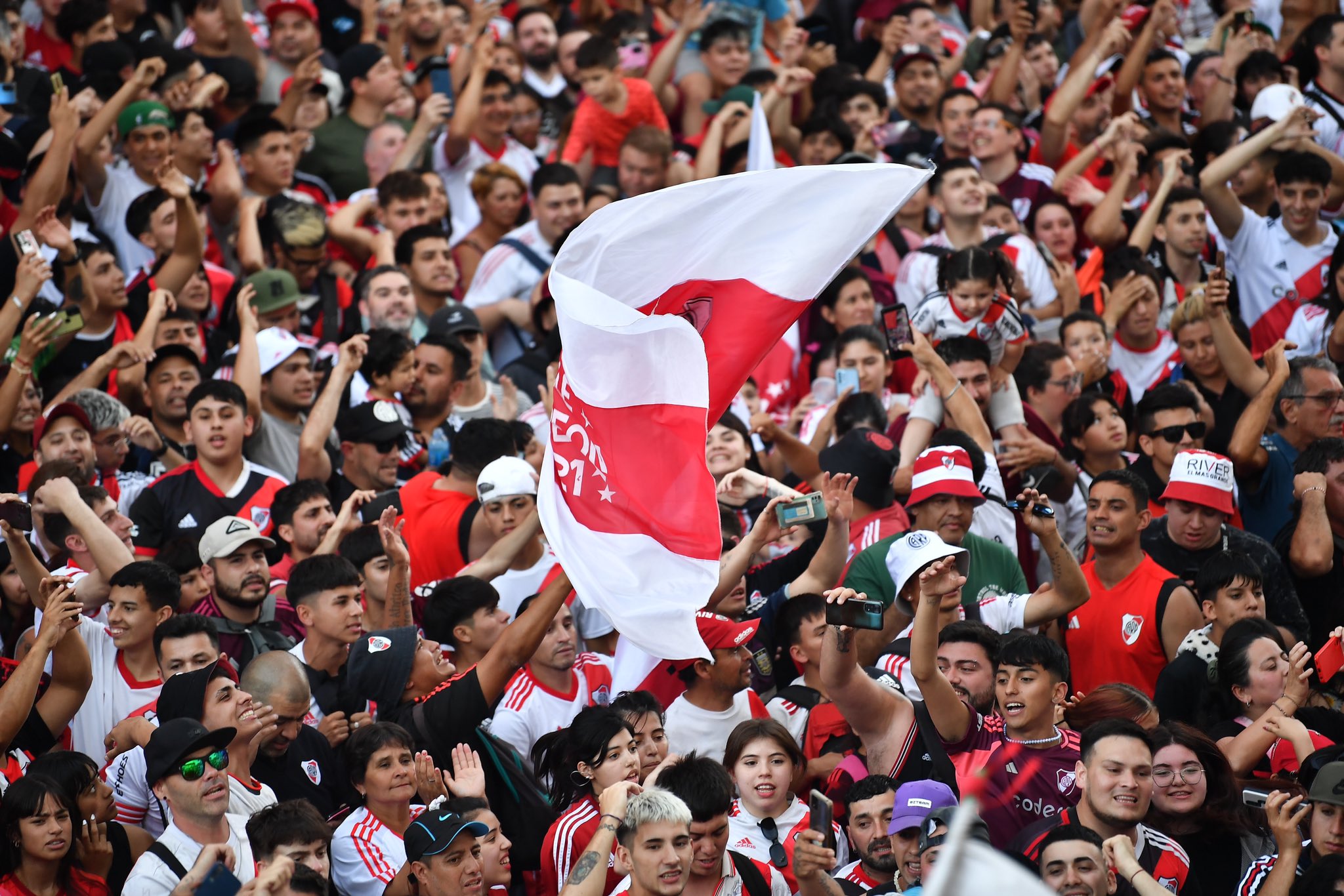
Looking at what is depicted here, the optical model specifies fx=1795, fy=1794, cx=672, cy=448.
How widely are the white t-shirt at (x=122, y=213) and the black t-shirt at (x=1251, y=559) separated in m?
5.70

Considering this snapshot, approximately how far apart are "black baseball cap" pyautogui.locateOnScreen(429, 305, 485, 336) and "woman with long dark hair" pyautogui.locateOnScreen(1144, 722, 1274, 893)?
4.73 metres

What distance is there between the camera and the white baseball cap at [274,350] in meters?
9.14

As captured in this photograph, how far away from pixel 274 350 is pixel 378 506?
1432 mm

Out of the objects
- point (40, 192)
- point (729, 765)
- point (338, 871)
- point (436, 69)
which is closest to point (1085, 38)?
point (436, 69)

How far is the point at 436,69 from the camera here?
12688mm

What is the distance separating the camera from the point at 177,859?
580cm

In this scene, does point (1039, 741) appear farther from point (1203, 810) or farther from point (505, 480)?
point (505, 480)

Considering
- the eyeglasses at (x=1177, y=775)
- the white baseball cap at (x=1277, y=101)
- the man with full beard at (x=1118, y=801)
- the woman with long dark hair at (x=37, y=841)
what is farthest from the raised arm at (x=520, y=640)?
the white baseball cap at (x=1277, y=101)

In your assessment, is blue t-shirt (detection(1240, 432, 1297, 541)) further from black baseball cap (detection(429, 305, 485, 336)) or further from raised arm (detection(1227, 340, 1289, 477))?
black baseball cap (detection(429, 305, 485, 336))

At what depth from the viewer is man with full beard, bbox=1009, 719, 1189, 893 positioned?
5879mm

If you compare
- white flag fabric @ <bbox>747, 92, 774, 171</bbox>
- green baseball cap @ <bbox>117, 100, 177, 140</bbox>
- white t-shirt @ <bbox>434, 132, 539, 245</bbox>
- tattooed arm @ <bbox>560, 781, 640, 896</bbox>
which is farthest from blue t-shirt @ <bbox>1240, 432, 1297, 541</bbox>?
green baseball cap @ <bbox>117, 100, 177, 140</bbox>

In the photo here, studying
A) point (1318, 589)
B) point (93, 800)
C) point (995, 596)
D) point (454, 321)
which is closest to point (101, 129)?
point (454, 321)

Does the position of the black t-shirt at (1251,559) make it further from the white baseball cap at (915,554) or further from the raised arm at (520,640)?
the raised arm at (520,640)

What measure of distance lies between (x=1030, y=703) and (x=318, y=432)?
3.94 m
